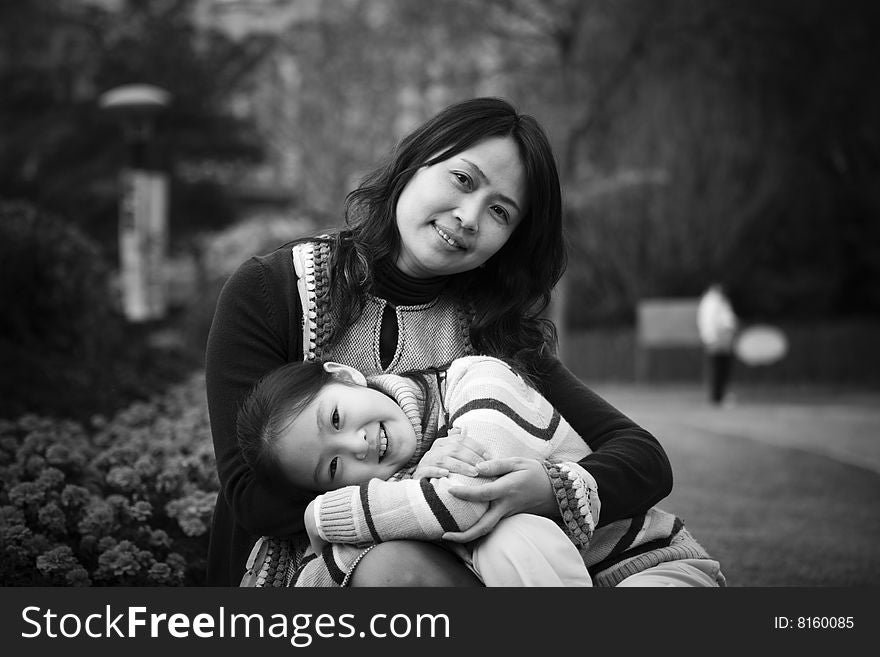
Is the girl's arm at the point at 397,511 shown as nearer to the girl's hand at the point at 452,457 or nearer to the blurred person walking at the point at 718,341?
the girl's hand at the point at 452,457

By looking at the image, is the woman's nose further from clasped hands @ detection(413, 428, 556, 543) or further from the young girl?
clasped hands @ detection(413, 428, 556, 543)

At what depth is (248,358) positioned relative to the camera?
99.6 inches

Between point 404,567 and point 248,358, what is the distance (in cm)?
68

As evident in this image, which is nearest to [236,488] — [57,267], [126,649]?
[126,649]

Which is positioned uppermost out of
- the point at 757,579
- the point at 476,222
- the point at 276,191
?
the point at 276,191

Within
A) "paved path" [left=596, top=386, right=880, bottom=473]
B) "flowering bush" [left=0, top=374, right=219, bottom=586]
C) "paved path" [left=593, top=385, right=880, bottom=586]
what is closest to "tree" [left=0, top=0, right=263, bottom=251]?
"paved path" [left=596, top=386, right=880, bottom=473]

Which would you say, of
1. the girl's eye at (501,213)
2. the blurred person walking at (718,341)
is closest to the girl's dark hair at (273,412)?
the girl's eye at (501,213)

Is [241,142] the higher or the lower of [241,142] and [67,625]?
the higher

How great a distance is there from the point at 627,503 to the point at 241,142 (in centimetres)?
1911

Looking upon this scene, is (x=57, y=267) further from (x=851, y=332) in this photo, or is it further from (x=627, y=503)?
(x=851, y=332)

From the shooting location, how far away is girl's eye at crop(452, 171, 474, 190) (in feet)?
8.70

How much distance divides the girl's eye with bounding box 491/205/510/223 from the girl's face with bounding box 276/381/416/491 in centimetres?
61

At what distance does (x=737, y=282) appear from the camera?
2380 cm

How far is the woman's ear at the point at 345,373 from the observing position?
7.88 feet
